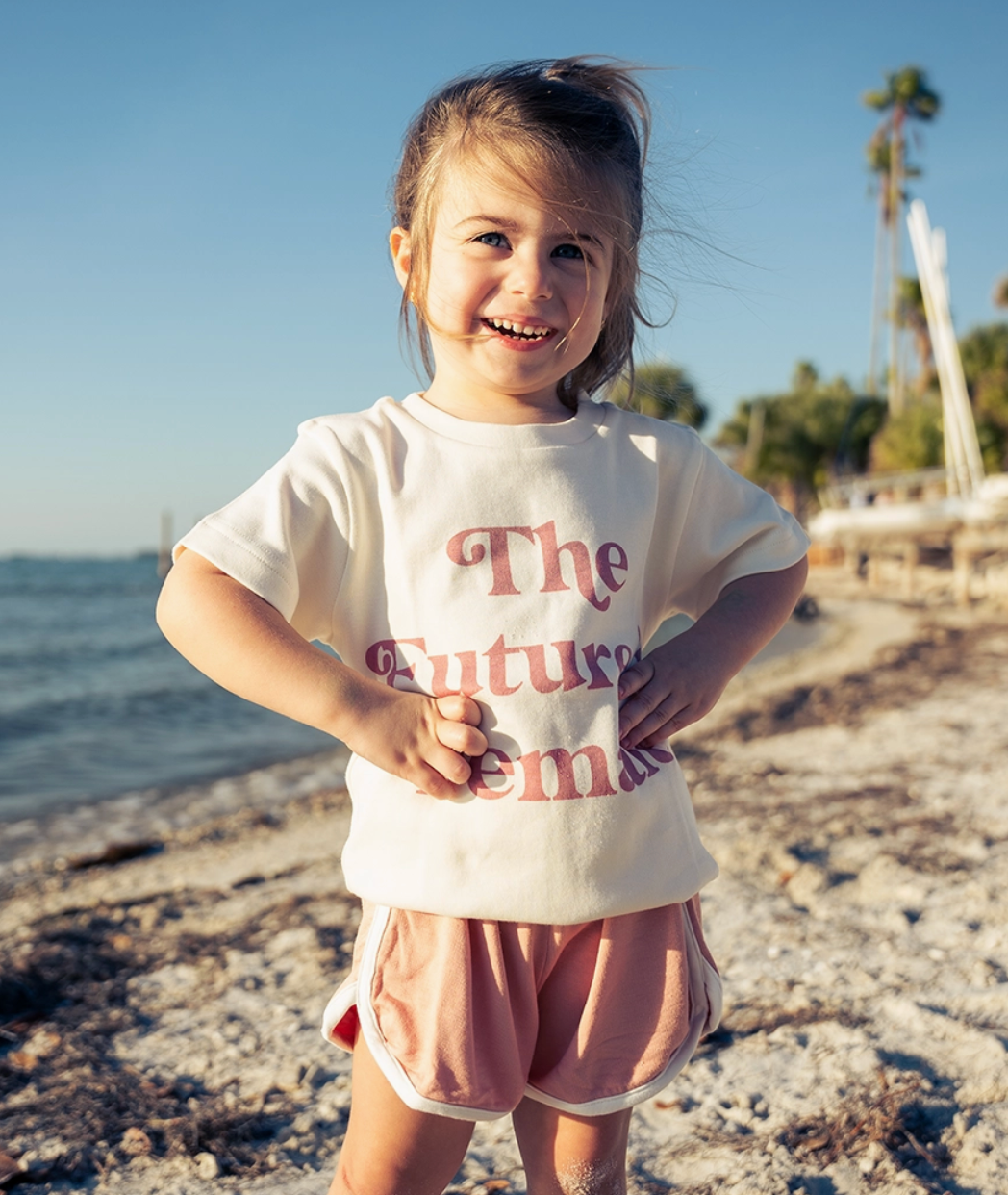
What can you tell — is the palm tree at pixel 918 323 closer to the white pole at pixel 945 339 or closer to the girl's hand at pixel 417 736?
the white pole at pixel 945 339

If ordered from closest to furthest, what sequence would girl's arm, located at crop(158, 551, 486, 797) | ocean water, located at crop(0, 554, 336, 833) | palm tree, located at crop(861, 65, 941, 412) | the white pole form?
girl's arm, located at crop(158, 551, 486, 797)
ocean water, located at crop(0, 554, 336, 833)
the white pole
palm tree, located at crop(861, 65, 941, 412)

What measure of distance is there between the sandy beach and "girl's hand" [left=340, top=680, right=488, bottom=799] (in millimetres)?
1222

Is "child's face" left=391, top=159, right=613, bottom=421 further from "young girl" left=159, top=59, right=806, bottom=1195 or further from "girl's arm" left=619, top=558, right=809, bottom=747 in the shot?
"girl's arm" left=619, top=558, right=809, bottom=747

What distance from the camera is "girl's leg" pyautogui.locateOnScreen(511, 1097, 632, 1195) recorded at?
141 centimetres

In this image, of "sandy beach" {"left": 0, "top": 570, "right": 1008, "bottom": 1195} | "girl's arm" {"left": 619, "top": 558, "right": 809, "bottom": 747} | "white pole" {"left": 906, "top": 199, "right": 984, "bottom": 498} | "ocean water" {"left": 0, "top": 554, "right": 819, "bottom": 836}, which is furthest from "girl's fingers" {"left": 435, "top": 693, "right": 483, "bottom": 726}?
"white pole" {"left": 906, "top": 199, "right": 984, "bottom": 498}

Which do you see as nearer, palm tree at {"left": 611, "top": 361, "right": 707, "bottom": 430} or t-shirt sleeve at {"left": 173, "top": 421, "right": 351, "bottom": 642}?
t-shirt sleeve at {"left": 173, "top": 421, "right": 351, "bottom": 642}

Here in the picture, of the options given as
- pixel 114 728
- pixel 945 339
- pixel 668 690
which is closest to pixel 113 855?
pixel 668 690

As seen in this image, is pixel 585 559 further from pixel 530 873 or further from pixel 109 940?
pixel 109 940

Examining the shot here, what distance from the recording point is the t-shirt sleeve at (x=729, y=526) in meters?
1.55

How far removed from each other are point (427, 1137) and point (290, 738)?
911 cm

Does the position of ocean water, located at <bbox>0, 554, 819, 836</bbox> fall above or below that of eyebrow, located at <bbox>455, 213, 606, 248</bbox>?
below

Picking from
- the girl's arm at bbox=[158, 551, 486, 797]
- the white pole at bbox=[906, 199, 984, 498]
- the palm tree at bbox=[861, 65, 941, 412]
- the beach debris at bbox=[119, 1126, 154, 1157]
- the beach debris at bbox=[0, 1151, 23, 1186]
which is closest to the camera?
the girl's arm at bbox=[158, 551, 486, 797]

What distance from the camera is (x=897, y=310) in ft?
145

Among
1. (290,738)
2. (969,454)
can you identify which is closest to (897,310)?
(969,454)
